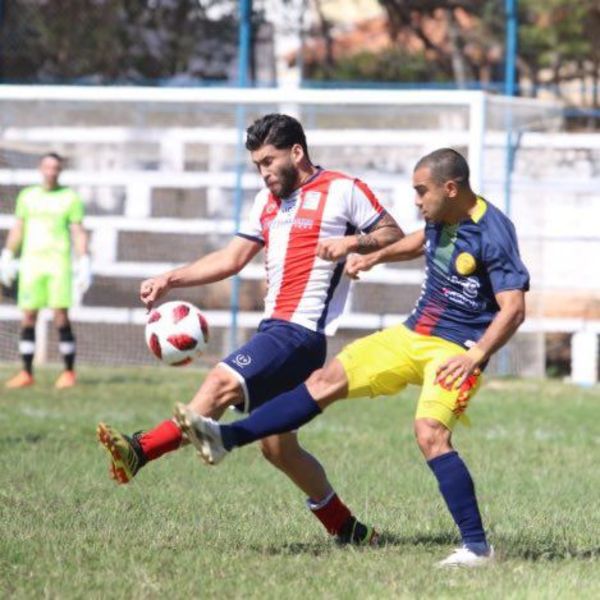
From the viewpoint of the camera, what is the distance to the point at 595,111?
63.8 feet

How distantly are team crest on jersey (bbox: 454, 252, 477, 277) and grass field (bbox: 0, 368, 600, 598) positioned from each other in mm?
1205

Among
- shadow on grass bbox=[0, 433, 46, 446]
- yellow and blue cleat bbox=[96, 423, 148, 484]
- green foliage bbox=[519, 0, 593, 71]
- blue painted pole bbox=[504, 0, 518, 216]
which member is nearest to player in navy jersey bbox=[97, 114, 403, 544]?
yellow and blue cleat bbox=[96, 423, 148, 484]

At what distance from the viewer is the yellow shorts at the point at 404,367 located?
6871mm

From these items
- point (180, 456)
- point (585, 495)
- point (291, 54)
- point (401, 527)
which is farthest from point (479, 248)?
point (291, 54)

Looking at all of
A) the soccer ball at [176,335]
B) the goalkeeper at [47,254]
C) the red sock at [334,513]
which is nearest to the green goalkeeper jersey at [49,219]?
the goalkeeper at [47,254]

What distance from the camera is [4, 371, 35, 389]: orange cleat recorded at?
51.4 feet

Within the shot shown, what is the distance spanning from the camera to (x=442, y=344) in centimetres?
703

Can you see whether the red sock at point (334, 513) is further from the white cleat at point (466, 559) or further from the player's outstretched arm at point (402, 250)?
the player's outstretched arm at point (402, 250)

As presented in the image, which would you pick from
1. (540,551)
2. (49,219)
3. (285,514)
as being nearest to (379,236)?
(540,551)

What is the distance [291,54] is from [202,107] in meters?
8.27

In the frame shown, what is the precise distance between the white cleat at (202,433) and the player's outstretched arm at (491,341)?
0.93 m

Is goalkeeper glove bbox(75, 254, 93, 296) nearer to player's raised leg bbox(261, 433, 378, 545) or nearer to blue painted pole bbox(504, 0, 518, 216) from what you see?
blue painted pole bbox(504, 0, 518, 216)

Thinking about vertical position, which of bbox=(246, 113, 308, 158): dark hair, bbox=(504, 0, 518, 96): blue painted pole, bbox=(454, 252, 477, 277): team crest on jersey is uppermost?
bbox=(504, 0, 518, 96): blue painted pole

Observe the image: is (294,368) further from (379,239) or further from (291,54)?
(291,54)
